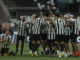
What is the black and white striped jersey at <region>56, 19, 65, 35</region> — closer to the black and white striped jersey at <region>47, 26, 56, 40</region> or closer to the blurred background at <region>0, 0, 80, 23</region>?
the black and white striped jersey at <region>47, 26, 56, 40</region>

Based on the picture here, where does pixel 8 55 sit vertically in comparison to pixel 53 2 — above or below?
below

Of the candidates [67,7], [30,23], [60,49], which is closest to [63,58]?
[60,49]

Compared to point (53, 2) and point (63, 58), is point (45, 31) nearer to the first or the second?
point (63, 58)

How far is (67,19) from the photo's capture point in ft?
59.2

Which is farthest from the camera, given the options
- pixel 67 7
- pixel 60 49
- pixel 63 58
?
pixel 67 7

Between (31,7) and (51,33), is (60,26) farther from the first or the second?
(31,7)

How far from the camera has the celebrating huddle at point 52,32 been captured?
18.1m

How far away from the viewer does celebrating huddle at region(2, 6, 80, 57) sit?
18.1 m

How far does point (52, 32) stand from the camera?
18.4 meters

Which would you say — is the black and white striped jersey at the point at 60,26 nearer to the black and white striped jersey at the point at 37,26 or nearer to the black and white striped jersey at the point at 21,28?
the black and white striped jersey at the point at 37,26

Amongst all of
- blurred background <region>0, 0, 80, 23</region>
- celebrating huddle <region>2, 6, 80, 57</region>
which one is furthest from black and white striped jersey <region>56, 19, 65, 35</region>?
blurred background <region>0, 0, 80, 23</region>

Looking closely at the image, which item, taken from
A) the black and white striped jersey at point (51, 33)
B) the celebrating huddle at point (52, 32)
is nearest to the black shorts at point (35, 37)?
the celebrating huddle at point (52, 32)

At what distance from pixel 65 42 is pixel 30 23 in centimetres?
198

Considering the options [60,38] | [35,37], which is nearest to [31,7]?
[35,37]
